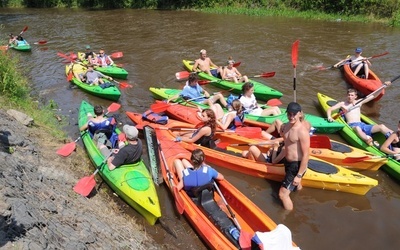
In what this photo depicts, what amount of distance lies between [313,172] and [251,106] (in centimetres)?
278

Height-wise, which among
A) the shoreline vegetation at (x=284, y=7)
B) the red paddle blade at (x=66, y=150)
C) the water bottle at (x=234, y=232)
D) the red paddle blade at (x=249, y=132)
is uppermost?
the shoreline vegetation at (x=284, y=7)

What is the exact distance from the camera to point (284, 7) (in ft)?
79.5

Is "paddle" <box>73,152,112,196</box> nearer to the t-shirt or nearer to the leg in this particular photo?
the t-shirt

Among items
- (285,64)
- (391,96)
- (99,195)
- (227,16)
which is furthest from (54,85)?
Answer: (227,16)

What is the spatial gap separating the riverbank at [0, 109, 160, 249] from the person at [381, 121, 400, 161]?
4.63 m

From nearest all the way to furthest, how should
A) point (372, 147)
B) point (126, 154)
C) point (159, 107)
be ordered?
point (126, 154), point (372, 147), point (159, 107)

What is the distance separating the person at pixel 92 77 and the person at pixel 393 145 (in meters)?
7.82

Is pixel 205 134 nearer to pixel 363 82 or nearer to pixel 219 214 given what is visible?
pixel 219 214

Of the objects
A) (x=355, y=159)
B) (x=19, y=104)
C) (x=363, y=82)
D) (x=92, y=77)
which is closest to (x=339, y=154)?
(x=355, y=159)

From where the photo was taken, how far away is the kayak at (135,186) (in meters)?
5.13

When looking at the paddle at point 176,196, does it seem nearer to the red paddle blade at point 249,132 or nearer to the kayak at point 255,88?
the red paddle blade at point 249,132

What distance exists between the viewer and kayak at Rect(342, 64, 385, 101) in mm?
9769

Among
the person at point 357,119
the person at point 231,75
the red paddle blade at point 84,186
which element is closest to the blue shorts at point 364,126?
the person at point 357,119

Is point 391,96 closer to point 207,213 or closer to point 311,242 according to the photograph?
point 311,242
